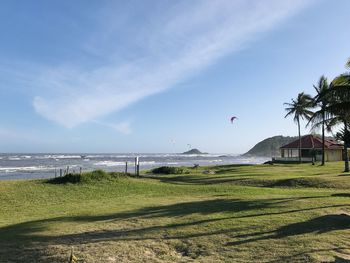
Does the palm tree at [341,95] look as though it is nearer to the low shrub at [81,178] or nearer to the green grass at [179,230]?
the green grass at [179,230]

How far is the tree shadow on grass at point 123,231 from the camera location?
9.39 meters

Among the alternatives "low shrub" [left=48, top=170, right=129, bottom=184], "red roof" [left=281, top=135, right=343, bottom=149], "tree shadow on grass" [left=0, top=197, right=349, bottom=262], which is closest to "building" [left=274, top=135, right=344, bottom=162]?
"red roof" [left=281, top=135, right=343, bottom=149]

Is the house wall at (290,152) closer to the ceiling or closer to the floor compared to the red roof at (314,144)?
closer to the floor

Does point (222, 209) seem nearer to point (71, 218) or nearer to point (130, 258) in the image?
point (71, 218)

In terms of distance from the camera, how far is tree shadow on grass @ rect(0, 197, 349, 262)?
370 inches

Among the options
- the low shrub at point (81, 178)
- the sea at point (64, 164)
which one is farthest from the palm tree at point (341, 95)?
the sea at point (64, 164)

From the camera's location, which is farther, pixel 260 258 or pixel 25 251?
pixel 25 251

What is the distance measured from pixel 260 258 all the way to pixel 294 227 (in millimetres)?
2711

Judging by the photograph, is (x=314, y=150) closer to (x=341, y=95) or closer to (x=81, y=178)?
(x=81, y=178)

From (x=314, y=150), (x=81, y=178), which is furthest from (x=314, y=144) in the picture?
(x=81, y=178)

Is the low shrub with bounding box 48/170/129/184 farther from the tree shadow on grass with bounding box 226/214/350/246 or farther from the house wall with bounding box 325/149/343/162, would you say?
the house wall with bounding box 325/149/343/162

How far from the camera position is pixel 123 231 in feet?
34.8

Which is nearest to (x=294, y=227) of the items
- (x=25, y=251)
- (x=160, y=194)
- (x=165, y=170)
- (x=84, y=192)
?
(x=25, y=251)

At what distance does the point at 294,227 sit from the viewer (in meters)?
10.4
